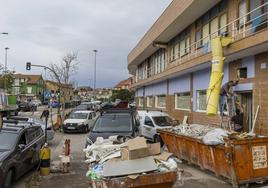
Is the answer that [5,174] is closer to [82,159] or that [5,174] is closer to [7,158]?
[7,158]

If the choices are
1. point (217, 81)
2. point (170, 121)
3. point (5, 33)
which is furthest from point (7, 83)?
point (217, 81)

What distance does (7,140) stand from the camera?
34.5 ft

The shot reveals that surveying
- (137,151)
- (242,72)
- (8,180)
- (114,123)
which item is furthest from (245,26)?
(8,180)

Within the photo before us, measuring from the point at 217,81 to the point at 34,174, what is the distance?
7.69m

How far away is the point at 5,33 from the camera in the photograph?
37.5 meters

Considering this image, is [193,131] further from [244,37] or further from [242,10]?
[242,10]

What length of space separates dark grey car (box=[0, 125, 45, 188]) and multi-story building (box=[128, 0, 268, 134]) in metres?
8.04

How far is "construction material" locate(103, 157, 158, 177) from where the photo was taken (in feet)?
22.4

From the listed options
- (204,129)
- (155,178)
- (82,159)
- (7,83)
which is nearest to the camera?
(155,178)

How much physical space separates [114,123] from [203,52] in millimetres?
7987

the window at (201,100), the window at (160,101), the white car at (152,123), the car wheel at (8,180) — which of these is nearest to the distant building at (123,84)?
the window at (160,101)

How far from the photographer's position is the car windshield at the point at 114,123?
1302cm

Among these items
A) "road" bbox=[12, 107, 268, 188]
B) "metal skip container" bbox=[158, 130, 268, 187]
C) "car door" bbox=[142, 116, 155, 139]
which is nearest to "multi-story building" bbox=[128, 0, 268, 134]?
"car door" bbox=[142, 116, 155, 139]

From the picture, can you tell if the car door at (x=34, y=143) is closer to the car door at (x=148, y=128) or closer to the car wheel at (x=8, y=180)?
the car wheel at (x=8, y=180)
